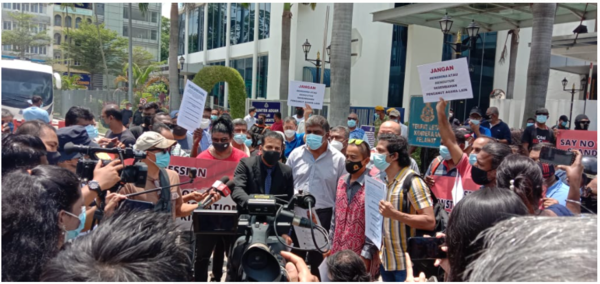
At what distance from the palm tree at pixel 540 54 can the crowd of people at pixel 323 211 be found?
6.11m

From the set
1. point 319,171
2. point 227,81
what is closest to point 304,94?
point 319,171

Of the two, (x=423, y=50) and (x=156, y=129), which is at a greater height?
(x=423, y=50)

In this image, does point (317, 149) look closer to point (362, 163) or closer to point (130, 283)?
point (362, 163)

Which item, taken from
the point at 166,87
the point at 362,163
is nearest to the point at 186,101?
the point at 362,163

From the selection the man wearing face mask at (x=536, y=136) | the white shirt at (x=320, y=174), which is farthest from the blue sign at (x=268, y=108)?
the white shirt at (x=320, y=174)

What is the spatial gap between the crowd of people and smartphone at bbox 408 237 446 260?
0.05 m

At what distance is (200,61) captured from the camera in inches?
1437

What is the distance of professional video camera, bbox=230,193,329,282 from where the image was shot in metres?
2.28

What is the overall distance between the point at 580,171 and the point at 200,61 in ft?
116

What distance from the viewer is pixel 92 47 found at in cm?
4331

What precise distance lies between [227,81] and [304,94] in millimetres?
10022

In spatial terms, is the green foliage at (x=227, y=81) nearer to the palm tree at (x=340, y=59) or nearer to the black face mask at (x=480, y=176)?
the palm tree at (x=340, y=59)

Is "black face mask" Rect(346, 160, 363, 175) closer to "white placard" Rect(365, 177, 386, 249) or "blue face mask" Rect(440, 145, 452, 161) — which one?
"white placard" Rect(365, 177, 386, 249)

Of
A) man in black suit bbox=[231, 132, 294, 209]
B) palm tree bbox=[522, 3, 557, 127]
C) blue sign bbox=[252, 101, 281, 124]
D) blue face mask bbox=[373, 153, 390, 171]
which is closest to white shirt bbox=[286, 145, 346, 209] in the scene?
man in black suit bbox=[231, 132, 294, 209]
